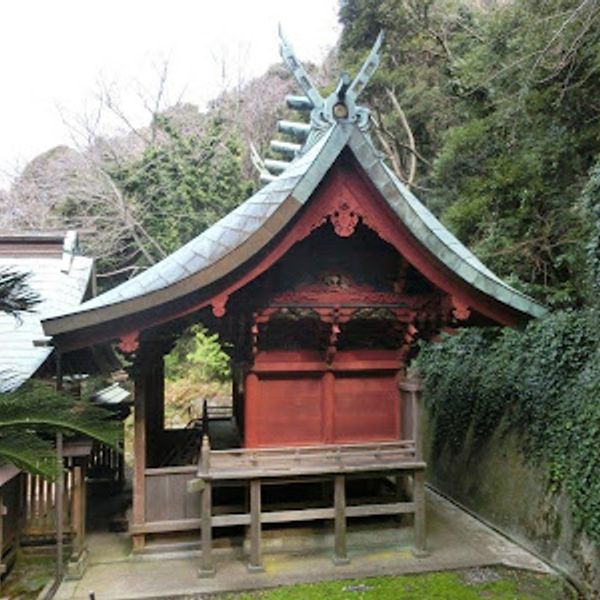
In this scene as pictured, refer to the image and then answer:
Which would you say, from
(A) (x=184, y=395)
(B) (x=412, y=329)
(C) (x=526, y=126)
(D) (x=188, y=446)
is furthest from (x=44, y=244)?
(C) (x=526, y=126)

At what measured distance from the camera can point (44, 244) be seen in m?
13.3

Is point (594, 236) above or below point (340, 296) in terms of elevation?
above

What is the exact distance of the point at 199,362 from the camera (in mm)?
21812

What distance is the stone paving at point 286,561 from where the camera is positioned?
5898 millimetres

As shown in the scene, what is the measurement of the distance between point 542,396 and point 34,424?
6.35 metres

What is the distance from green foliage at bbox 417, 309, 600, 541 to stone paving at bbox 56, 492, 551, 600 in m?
1.29

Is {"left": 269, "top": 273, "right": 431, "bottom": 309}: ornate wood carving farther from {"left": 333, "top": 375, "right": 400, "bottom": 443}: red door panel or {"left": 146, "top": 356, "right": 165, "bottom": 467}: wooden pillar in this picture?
{"left": 146, "top": 356, "right": 165, "bottom": 467}: wooden pillar

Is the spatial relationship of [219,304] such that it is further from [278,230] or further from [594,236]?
[594,236]

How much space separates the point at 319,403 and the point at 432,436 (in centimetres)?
489

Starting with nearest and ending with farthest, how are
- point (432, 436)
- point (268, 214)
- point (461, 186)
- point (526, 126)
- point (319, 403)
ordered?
point (268, 214)
point (319, 403)
point (526, 126)
point (432, 436)
point (461, 186)

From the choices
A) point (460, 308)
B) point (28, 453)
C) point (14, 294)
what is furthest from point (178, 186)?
point (28, 453)

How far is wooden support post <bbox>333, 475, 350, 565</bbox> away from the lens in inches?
249

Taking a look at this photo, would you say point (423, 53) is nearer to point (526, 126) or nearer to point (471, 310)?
point (526, 126)

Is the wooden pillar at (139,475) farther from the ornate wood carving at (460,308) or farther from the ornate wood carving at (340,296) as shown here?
the ornate wood carving at (460,308)
